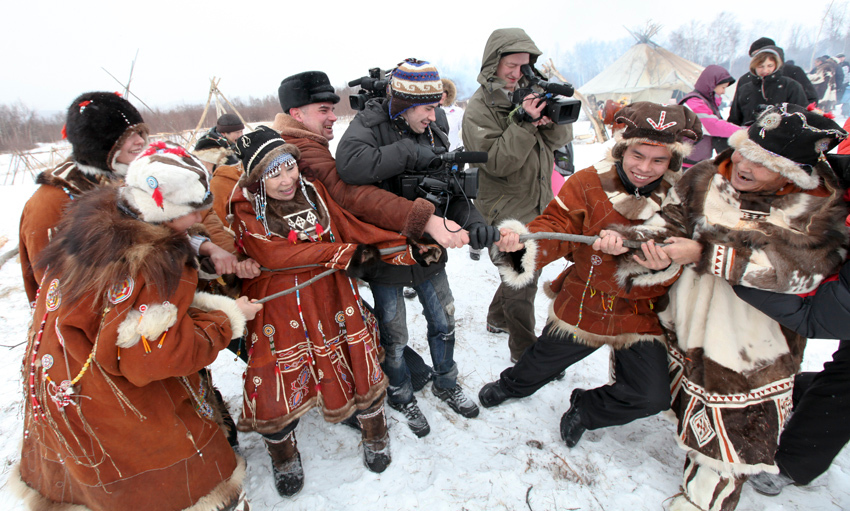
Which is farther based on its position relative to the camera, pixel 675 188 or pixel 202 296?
pixel 675 188

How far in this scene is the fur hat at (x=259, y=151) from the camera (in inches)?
70.4

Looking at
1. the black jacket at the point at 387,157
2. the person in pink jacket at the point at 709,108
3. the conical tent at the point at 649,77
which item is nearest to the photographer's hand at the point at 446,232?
the black jacket at the point at 387,157

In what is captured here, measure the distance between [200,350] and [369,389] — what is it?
0.87 meters

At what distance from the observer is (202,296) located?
1681mm

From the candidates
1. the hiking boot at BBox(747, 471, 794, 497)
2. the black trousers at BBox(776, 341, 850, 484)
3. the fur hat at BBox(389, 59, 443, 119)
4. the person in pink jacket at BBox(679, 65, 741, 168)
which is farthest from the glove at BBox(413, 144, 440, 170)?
the person in pink jacket at BBox(679, 65, 741, 168)

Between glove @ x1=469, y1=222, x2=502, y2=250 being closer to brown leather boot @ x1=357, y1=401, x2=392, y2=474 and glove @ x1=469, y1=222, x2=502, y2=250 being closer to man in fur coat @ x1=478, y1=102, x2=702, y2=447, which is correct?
man in fur coat @ x1=478, y1=102, x2=702, y2=447

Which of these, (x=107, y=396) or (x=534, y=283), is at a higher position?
(x=107, y=396)

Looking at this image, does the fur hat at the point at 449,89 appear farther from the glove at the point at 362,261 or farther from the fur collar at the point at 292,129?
the glove at the point at 362,261

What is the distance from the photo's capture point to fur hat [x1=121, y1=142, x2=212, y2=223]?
139 cm

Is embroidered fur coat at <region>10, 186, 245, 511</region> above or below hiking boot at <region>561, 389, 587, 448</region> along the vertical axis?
above

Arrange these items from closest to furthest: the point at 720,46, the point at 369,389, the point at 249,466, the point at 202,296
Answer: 1. the point at 202,296
2. the point at 369,389
3. the point at 249,466
4. the point at 720,46

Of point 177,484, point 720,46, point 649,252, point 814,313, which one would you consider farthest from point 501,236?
point 720,46

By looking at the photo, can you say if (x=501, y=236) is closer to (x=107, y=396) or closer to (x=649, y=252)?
(x=649, y=252)

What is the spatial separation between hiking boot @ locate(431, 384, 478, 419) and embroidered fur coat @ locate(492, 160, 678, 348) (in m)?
0.84
